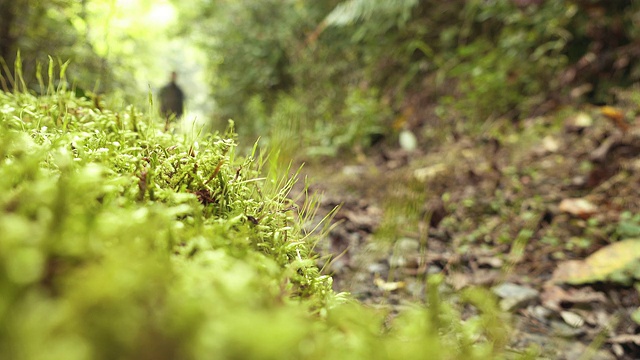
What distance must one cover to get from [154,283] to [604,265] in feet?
7.08

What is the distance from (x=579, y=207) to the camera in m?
2.27

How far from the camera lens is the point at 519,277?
203 centimetres

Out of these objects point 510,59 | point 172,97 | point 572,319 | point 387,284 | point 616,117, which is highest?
point 510,59

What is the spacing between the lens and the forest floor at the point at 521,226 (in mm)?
1729

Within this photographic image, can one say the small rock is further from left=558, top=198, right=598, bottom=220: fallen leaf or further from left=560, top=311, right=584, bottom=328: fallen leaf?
left=558, top=198, right=598, bottom=220: fallen leaf

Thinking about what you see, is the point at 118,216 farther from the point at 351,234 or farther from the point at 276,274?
the point at 351,234

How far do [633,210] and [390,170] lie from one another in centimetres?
183

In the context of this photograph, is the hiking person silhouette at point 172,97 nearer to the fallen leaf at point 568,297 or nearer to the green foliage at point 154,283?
the fallen leaf at point 568,297

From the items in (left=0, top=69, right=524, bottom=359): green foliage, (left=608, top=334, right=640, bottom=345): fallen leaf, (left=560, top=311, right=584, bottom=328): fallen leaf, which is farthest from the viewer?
(left=560, top=311, right=584, bottom=328): fallen leaf

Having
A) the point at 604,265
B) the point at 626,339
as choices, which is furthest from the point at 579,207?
the point at 626,339

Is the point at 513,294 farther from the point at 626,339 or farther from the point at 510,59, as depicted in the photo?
the point at 510,59

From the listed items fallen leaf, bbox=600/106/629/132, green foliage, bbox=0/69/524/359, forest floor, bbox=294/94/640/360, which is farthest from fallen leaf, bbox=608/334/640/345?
fallen leaf, bbox=600/106/629/132

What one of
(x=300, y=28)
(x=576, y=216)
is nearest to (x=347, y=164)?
(x=576, y=216)

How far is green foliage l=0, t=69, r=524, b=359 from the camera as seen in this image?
1.00 ft
